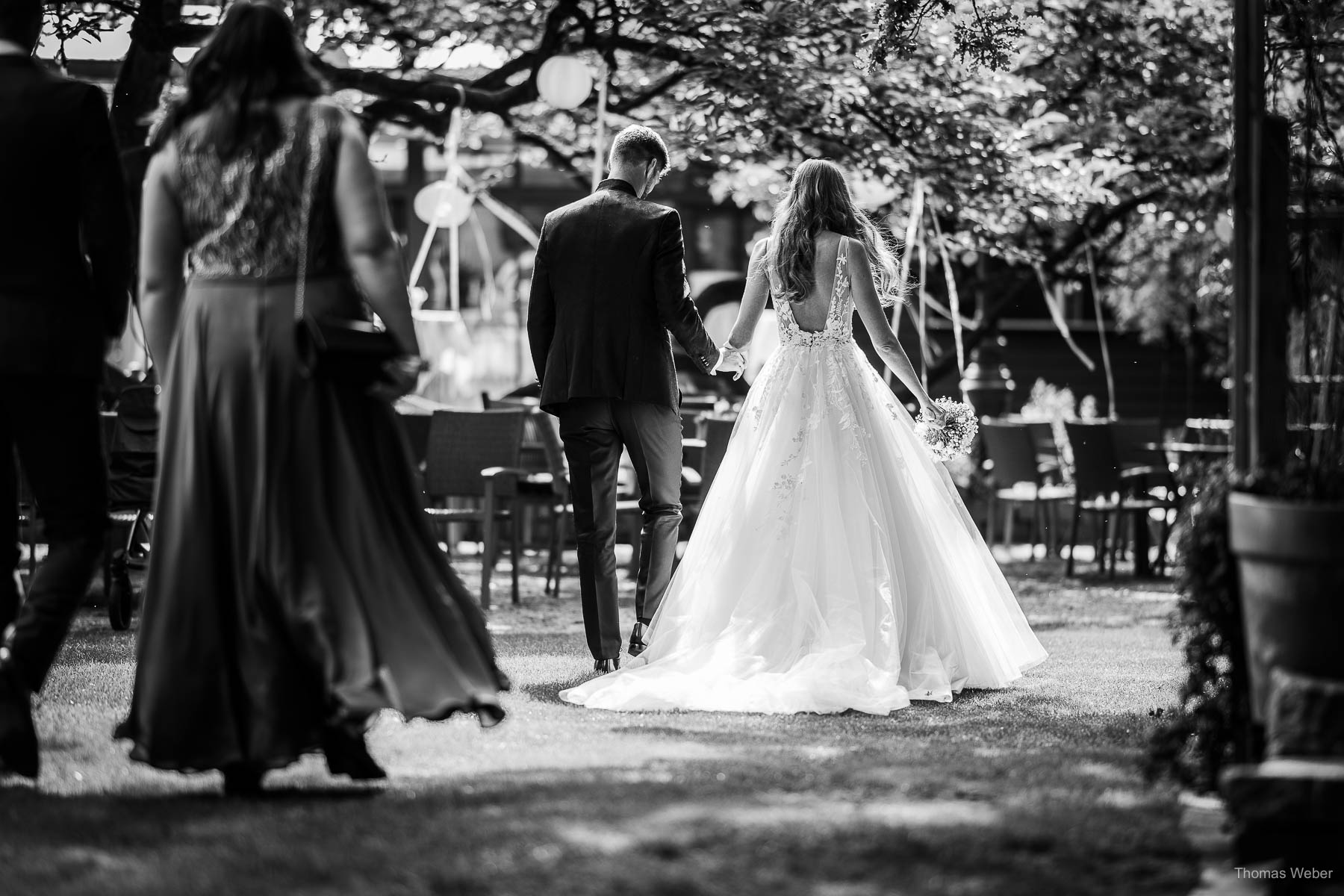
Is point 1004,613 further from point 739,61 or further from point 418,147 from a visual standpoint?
point 418,147

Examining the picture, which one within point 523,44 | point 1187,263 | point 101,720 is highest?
point 523,44

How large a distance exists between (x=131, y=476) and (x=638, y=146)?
3.37m

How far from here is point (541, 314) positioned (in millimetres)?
6551

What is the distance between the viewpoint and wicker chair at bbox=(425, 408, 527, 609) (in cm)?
912

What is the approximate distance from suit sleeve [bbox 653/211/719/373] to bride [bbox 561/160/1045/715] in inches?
9.5

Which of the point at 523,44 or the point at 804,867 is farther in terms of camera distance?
the point at 523,44

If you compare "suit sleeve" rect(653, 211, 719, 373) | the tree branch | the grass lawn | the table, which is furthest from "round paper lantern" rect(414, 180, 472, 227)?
the grass lawn

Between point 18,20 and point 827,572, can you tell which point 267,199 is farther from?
point 827,572

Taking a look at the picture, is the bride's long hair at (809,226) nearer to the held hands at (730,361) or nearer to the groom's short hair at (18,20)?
the held hands at (730,361)

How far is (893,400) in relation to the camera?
6.58 meters

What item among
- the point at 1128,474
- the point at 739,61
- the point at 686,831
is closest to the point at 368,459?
the point at 686,831

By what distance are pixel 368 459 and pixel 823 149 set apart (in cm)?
754

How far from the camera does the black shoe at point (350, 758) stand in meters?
4.09

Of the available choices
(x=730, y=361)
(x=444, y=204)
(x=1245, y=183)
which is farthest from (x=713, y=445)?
(x=1245, y=183)
